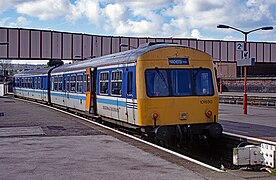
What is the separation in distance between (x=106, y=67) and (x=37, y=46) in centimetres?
3932

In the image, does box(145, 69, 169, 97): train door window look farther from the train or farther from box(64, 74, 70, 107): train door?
box(64, 74, 70, 107): train door

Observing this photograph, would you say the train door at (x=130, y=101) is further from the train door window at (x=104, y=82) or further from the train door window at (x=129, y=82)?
the train door window at (x=104, y=82)

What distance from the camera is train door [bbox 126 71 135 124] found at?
14750 mm

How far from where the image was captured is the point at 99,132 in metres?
16.6

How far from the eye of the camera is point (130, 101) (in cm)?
1495

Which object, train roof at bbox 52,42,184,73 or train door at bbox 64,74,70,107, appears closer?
train roof at bbox 52,42,184,73

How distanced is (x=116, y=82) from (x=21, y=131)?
3833 mm

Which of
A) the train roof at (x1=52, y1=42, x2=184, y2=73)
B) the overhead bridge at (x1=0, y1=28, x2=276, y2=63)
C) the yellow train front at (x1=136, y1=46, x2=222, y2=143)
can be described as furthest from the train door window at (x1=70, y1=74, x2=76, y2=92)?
the overhead bridge at (x1=0, y1=28, x2=276, y2=63)

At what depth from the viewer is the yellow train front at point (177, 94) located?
14141 millimetres

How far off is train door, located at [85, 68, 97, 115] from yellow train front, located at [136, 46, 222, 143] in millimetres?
5699

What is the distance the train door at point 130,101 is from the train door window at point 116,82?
0.91 metres

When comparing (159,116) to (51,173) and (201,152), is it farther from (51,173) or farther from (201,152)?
(51,173)

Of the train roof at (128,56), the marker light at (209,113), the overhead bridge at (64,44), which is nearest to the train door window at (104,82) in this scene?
the train roof at (128,56)

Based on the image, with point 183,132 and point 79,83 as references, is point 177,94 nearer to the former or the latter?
point 183,132
